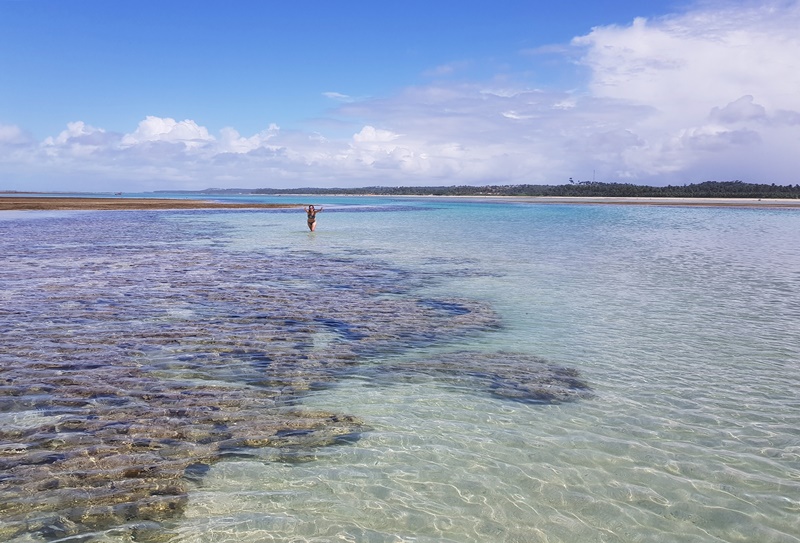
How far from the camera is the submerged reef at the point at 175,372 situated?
5801 millimetres

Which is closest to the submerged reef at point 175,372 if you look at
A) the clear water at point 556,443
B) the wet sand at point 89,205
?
the clear water at point 556,443

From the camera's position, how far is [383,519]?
5.49 m

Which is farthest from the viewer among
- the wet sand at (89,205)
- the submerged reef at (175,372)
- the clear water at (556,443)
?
the wet sand at (89,205)

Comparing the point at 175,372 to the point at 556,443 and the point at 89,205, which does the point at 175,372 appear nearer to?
the point at 556,443

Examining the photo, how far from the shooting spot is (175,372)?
9367 millimetres

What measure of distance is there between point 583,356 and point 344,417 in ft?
17.2

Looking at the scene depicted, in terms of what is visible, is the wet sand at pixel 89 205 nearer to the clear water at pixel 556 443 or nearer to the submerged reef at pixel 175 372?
the submerged reef at pixel 175 372

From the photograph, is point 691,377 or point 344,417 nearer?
point 344,417

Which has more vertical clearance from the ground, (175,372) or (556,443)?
(175,372)

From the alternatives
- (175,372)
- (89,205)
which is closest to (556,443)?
(175,372)

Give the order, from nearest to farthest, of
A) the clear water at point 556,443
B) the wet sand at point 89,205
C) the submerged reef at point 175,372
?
the clear water at point 556,443
the submerged reef at point 175,372
the wet sand at point 89,205

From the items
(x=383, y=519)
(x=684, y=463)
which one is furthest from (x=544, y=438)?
(x=383, y=519)

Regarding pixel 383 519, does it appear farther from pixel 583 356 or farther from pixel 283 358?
pixel 583 356

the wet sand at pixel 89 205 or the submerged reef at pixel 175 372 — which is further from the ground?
the wet sand at pixel 89 205
